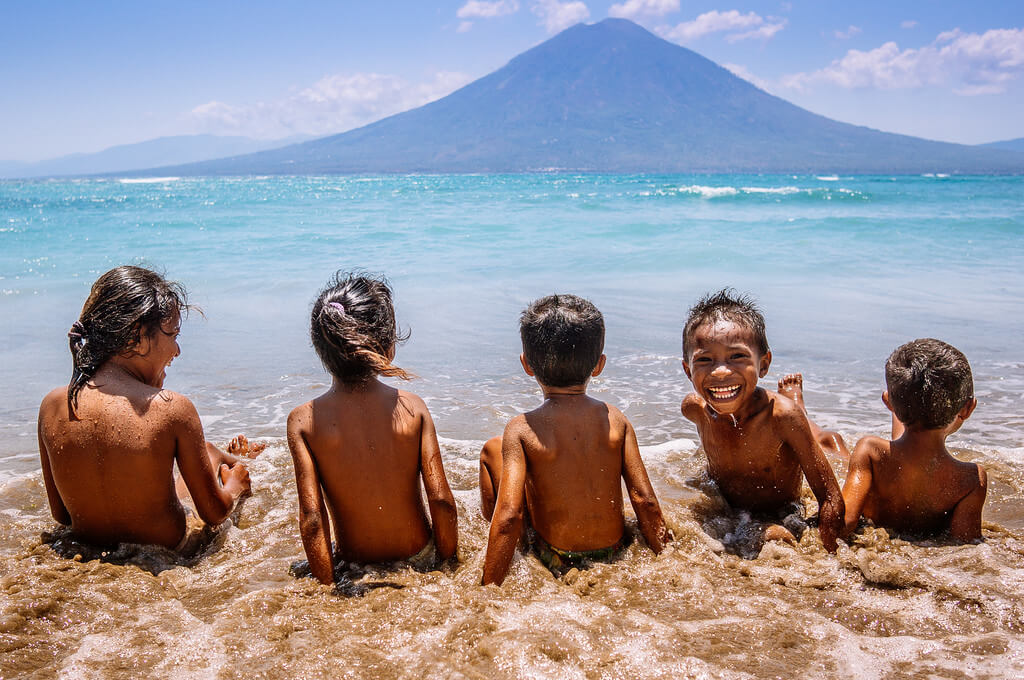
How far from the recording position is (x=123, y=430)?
2598 millimetres

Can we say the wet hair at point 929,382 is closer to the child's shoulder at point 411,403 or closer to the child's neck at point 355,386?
the child's shoulder at point 411,403

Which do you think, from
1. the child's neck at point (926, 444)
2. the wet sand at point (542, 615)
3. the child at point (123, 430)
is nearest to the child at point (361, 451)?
the wet sand at point (542, 615)

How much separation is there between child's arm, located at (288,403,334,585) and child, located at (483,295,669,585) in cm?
62

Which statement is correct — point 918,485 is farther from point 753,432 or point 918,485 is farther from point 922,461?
point 753,432

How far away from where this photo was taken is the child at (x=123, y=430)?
2604mm

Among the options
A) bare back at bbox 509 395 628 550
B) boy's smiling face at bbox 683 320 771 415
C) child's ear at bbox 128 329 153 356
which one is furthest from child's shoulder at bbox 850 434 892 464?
child's ear at bbox 128 329 153 356

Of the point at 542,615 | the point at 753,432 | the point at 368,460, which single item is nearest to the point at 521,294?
the point at 753,432

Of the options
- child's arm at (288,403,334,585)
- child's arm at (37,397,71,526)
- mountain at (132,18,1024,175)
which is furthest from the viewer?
mountain at (132,18,1024,175)

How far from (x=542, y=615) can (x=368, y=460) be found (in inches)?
29.9

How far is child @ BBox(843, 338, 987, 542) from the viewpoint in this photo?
2.64 m

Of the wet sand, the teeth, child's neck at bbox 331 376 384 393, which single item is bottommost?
the wet sand

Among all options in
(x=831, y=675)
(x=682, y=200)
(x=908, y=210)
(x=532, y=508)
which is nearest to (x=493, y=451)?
(x=532, y=508)

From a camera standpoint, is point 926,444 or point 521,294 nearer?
point 926,444

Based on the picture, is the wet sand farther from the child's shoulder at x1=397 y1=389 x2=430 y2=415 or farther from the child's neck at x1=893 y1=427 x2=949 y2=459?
the child's shoulder at x1=397 y1=389 x2=430 y2=415
